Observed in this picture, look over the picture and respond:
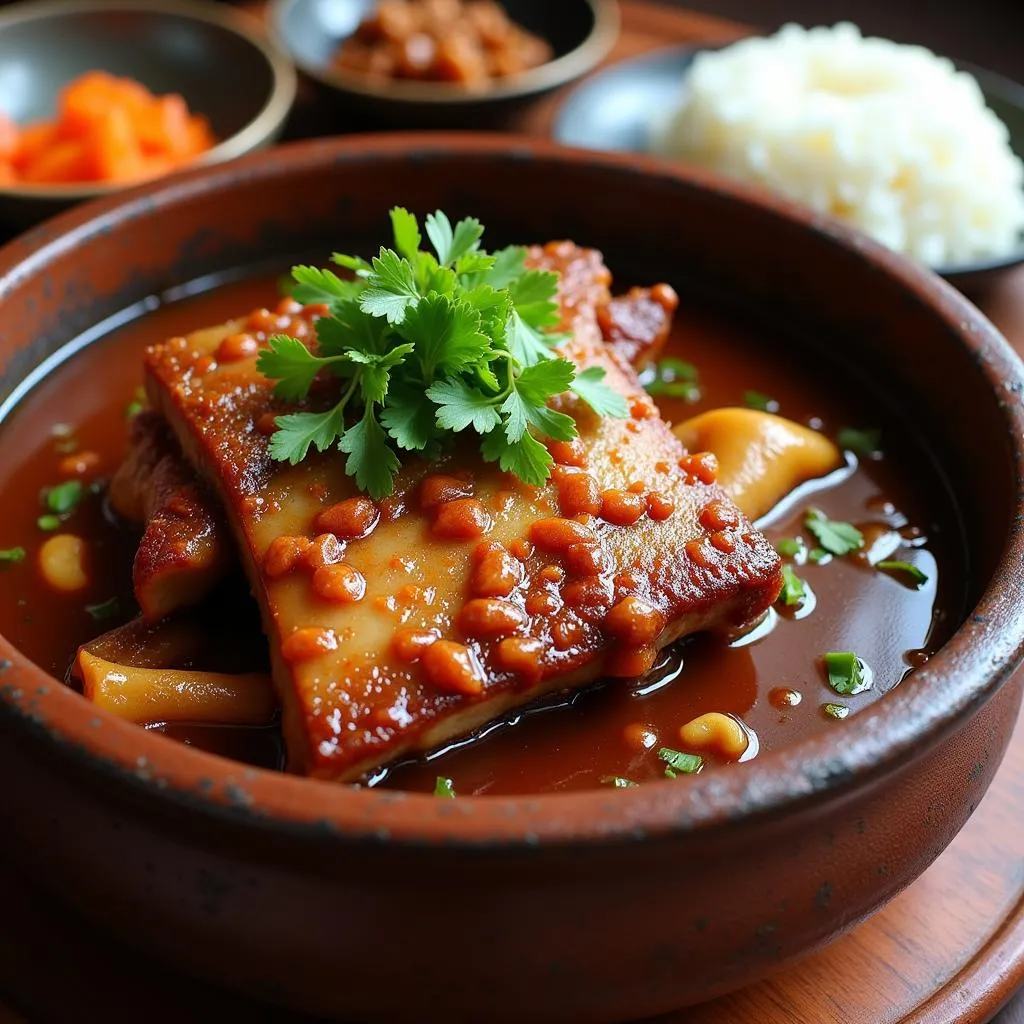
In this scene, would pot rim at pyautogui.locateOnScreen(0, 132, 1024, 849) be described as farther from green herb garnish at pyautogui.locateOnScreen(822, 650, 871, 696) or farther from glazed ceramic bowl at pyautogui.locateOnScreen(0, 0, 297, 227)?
glazed ceramic bowl at pyautogui.locateOnScreen(0, 0, 297, 227)

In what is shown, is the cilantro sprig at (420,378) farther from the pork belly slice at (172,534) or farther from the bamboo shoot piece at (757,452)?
the bamboo shoot piece at (757,452)

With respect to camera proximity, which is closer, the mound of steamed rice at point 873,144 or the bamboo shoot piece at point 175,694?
the bamboo shoot piece at point 175,694

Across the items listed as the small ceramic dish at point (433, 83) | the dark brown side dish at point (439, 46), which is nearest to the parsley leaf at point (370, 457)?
the small ceramic dish at point (433, 83)

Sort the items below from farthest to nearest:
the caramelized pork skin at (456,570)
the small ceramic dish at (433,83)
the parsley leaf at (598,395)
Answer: the small ceramic dish at (433,83)
the parsley leaf at (598,395)
the caramelized pork skin at (456,570)

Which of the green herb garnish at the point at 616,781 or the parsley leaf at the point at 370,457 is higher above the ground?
the parsley leaf at the point at 370,457

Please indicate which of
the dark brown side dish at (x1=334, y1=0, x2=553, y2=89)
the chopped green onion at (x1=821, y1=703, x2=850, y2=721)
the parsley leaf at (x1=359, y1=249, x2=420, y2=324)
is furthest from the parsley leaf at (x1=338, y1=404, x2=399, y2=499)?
the dark brown side dish at (x1=334, y1=0, x2=553, y2=89)

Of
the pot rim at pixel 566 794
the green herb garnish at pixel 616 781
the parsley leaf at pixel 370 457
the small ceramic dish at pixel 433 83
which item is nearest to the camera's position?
the pot rim at pixel 566 794

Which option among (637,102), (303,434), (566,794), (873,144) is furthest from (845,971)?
(637,102)

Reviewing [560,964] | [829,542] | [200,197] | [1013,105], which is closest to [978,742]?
[829,542]
